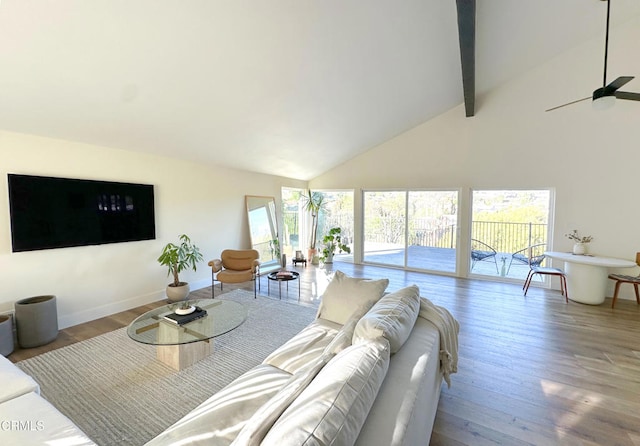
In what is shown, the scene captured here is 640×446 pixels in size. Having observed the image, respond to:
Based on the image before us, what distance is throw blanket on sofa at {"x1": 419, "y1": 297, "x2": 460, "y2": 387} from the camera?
1842 mm

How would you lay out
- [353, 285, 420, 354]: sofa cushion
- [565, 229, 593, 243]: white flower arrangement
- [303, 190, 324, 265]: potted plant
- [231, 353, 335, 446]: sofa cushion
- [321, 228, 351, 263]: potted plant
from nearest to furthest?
[231, 353, 335, 446]: sofa cushion, [353, 285, 420, 354]: sofa cushion, [565, 229, 593, 243]: white flower arrangement, [321, 228, 351, 263]: potted plant, [303, 190, 324, 265]: potted plant

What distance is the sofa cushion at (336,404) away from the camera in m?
0.81

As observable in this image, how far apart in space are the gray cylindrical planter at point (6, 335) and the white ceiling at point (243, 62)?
1954 mm

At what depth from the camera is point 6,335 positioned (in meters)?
2.77

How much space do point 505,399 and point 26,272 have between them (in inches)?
193

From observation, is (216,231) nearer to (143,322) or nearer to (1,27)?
(143,322)

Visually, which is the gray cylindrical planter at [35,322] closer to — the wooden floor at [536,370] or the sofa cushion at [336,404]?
the wooden floor at [536,370]

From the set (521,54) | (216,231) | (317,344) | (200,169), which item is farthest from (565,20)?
(216,231)

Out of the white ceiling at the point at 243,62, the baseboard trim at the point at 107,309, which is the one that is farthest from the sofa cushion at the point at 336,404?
the baseboard trim at the point at 107,309

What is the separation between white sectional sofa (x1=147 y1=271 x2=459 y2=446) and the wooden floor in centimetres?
50

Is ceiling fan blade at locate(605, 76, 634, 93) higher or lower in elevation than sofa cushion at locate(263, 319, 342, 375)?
higher

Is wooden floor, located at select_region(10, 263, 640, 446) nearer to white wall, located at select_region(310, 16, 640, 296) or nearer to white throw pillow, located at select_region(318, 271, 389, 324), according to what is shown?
white throw pillow, located at select_region(318, 271, 389, 324)

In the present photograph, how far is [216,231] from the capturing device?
529 cm

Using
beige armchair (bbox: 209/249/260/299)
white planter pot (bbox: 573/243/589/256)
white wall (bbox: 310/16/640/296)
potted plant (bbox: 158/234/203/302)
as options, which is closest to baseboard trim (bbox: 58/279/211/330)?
potted plant (bbox: 158/234/203/302)
